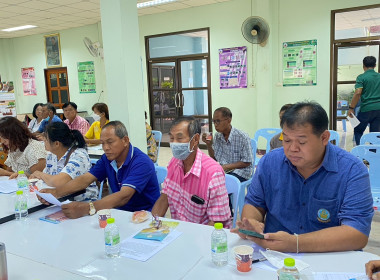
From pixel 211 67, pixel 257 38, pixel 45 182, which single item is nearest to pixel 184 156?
pixel 45 182

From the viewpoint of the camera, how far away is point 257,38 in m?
5.87

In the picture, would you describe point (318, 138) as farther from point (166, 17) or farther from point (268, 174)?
point (166, 17)

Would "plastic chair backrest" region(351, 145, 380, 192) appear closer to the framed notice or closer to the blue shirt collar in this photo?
the blue shirt collar

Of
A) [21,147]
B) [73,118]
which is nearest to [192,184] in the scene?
[21,147]

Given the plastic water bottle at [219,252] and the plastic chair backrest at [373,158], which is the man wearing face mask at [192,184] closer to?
the plastic water bottle at [219,252]

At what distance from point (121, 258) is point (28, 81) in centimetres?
955

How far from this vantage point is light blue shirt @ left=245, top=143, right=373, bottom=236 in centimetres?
138

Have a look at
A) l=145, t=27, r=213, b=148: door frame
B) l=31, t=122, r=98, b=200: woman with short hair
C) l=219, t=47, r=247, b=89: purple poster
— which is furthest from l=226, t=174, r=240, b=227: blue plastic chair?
l=145, t=27, r=213, b=148: door frame

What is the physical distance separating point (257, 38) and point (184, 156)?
4583mm

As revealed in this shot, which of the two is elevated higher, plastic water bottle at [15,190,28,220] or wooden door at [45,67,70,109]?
wooden door at [45,67,70,109]

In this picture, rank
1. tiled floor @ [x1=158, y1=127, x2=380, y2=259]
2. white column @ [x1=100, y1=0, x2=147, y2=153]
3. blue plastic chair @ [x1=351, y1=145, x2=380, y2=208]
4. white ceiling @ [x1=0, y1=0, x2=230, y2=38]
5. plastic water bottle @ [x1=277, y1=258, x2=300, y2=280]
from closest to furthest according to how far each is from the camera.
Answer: plastic water bottle @ [x1=277, y1=258, x2=300, y2=280]
blue plastic chair @ [x1=351, y1=145, x2=380, y2=208]
tiled floor @ [x1=158, y1=127, x2=380, y2=259]
white column @ [x1=100, y1=0, x2=147, y2=153]
white ceiling @ [x1=0, y1=0, x2=230, y2=38]

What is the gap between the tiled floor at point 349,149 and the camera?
278cm

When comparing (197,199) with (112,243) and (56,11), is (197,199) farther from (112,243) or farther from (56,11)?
(56,11)

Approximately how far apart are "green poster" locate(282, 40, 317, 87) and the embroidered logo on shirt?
4897 mm
